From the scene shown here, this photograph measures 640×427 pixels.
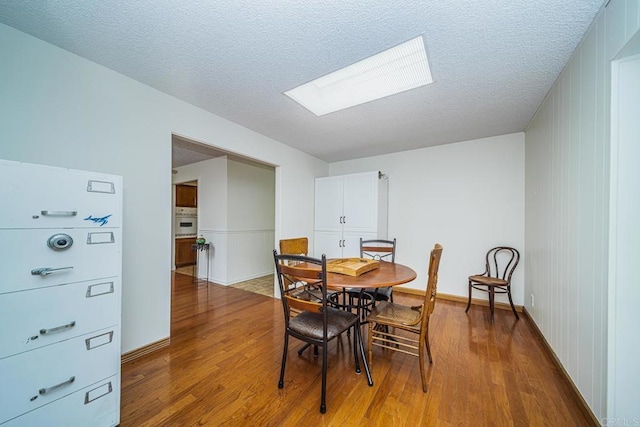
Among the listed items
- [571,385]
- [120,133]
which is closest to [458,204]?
[571,385]

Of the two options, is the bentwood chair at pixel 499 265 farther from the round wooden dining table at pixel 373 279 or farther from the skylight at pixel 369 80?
the skylight at pixel 369 80

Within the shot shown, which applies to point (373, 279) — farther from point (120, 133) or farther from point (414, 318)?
point (120, 133)

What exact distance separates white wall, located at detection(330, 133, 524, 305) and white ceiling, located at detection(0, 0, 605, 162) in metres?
1.02

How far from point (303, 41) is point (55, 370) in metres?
2.38

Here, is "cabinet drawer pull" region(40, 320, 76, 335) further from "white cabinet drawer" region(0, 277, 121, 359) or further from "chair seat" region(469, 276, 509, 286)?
"chair seat" region(469, 276, 509, 286)

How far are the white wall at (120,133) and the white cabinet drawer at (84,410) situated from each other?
79cm

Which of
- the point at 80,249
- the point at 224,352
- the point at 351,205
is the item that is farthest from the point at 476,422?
the point at 351,205

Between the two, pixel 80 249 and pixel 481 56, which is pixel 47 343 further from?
pixel 481 56

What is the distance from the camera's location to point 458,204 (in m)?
3.65

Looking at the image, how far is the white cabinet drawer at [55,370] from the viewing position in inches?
40.7

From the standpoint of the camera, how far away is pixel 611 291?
4.02ft

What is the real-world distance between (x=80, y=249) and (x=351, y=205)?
10.9 ft

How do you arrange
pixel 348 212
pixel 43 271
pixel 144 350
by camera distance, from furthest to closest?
pixel 348 212 → pixel 144 350 → pixel 43 271

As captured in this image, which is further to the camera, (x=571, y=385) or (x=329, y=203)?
(x=329, y=203)
